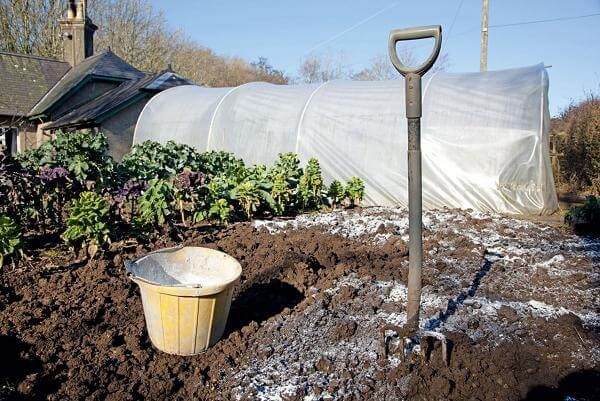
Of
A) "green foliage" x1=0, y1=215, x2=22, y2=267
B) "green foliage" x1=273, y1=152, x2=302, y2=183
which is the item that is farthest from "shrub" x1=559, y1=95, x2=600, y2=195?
"green foliage" x1=0, y1=215, x2=22, y2=267

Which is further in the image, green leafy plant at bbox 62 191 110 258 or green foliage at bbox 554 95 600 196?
green foliage at bbox 554 95 600 196

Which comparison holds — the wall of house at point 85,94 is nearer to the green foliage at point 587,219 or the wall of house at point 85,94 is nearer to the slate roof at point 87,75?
the slate roof at point 87,75

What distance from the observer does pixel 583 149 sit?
1262cm

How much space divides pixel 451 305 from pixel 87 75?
61.4 ft

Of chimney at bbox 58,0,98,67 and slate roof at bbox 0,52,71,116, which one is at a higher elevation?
chimney at bbox 58,0,98,67

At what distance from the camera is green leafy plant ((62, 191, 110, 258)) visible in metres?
4.43

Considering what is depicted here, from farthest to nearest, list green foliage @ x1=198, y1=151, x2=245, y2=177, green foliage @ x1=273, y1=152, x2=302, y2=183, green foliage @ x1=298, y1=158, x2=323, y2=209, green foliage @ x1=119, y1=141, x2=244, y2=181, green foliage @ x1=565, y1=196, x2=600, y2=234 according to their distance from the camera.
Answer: green foliage @ x1=198, y1=151, x2=245, y2=177, green foliage @ x1=273, y1=152, x2=302, y2=183, green foliage @ x1=298, y1=158, x2=323, y2=209, green foliage @ x1=119, y1=141, x2=244, y2=181, green foliage @ x1=565, y1=196, x2=600, y2=234

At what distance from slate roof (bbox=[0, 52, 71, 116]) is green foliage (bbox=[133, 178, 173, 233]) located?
16005mm

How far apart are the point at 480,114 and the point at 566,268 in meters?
4.71

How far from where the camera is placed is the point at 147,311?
293 centimetres

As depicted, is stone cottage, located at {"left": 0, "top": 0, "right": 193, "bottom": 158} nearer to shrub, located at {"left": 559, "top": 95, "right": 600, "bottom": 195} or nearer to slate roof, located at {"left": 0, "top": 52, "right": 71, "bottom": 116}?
slate roof, located at {"left": 0, "top": 52, "right": 71, "bottom": 116}

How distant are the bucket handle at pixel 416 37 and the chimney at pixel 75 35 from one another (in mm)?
21846

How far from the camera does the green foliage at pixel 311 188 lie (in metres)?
7.85

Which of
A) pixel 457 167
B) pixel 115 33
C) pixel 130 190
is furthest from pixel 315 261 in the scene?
pixel 115 33
